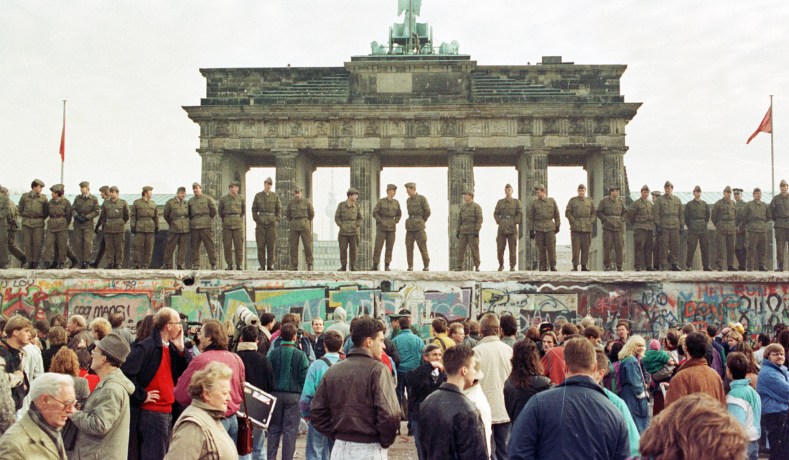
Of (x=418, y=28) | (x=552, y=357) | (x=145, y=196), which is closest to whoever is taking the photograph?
(x=552, y=357)

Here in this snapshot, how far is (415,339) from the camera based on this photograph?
1270 cm

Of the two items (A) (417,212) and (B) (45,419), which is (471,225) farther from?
(B) (45,419)

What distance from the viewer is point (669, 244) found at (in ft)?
71.2

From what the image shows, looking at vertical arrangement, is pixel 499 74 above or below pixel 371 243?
above

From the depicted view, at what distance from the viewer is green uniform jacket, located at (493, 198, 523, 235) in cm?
2103

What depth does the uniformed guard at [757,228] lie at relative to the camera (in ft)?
70.5

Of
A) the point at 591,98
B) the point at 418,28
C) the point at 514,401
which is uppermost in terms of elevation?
the point at 418,28

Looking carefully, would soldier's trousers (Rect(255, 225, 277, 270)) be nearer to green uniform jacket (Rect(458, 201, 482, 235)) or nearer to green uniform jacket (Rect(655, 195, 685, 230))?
green uniform jacket (Rect(458, 201, 482, 235))

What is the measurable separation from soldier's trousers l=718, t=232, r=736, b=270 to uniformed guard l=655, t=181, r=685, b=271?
116 centimetres

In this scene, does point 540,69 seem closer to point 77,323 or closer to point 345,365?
point 77,323

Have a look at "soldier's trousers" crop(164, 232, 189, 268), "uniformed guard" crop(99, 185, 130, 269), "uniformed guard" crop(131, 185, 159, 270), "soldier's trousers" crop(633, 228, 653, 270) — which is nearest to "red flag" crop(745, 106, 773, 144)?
"soldier's trousers" crop(633, 228, 653, 270)

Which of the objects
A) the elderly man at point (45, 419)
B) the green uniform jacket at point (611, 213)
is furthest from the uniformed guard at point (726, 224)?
the elderly man at point (45, 419)

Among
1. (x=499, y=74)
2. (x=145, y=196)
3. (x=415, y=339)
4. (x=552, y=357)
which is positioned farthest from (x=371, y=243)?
(x=552, y=357)

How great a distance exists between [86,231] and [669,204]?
41.8 ft
